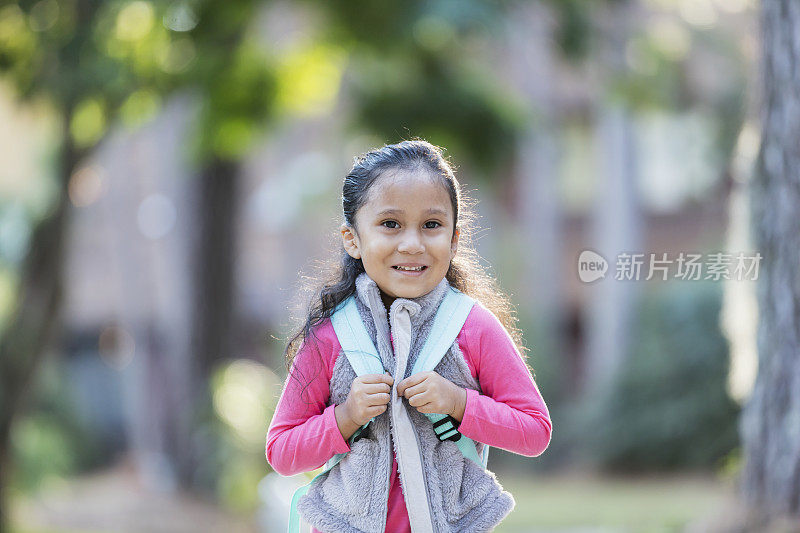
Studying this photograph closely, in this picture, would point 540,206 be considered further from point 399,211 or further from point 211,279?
point 399,211

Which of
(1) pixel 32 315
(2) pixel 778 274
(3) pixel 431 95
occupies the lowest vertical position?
(2) pixel 778 274

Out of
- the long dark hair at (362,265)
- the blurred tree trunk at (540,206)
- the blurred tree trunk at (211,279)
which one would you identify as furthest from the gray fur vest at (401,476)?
the blurred tree trunk at (540,206)

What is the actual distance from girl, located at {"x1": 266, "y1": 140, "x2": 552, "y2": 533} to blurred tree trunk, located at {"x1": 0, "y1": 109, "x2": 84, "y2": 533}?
15.7 ft

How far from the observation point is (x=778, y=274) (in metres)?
3.60

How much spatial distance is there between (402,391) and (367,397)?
0.24 feet

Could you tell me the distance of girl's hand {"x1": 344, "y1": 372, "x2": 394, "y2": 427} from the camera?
1849 mm

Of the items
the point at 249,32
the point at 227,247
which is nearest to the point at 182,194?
the point at 227,247

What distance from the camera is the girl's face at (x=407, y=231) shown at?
1.94 meters

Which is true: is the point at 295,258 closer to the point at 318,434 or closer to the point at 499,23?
the point at 499,23

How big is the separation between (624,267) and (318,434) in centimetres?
191

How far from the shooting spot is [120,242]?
1367cm

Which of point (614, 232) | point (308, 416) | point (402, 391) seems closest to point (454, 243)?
point (402, 391)

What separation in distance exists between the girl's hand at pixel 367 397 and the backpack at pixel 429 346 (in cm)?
6

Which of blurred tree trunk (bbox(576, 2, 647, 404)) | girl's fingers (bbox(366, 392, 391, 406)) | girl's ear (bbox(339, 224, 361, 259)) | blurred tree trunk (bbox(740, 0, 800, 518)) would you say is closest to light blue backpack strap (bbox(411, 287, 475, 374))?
girl's fingers (bbox(366, 392, 391, 406))
